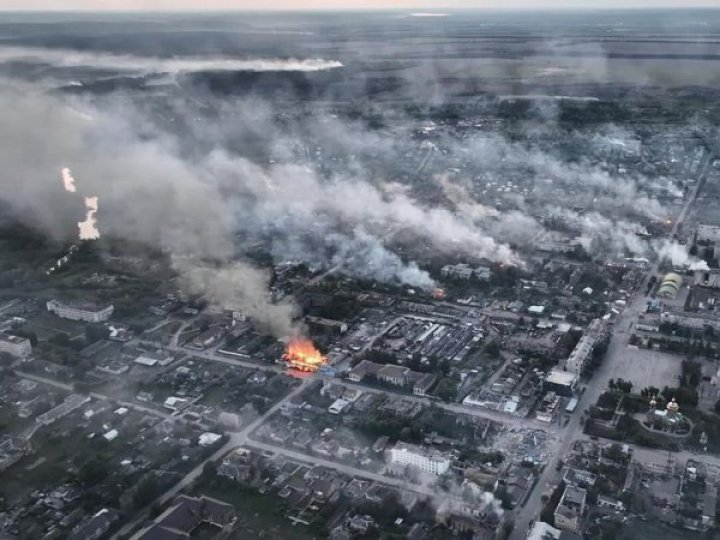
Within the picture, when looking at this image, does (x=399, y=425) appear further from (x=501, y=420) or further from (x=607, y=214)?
(x=607, y=214)

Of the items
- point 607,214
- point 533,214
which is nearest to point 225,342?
point 533,214

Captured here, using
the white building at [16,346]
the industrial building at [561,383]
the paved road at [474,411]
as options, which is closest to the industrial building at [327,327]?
the paved road at [474,411]

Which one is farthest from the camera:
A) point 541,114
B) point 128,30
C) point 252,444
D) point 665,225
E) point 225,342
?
point 541,114

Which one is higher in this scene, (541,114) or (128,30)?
(128,30)

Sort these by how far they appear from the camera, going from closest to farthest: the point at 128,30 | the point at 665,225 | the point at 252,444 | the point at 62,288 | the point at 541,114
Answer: the point at 252,444, the point at 62,288, the point at 665,225, the point at 128,30, the point at 541,114

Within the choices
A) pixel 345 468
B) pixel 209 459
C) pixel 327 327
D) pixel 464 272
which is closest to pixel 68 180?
pixel 327 327

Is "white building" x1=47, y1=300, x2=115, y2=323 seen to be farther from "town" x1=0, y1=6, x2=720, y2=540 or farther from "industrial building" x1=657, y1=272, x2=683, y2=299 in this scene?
"industrial building" x1=657, y1=272, x2=683, y2=299

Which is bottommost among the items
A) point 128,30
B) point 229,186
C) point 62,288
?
point 62,288

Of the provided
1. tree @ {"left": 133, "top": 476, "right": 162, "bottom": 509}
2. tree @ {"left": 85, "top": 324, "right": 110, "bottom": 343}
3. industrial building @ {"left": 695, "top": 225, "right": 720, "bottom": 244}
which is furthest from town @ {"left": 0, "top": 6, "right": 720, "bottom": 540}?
industrial building @ {"left": 695, "top": 225, "right": 720, "bottom": 244}
